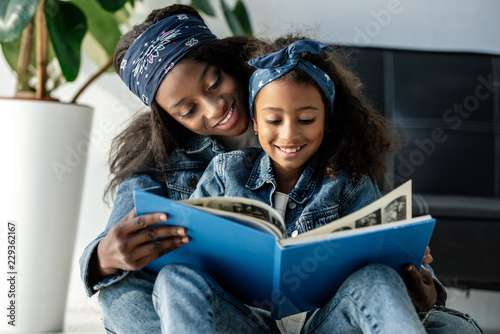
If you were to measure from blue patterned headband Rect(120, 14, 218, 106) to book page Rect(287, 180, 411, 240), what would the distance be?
58cm

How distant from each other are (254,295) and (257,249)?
0.18 m

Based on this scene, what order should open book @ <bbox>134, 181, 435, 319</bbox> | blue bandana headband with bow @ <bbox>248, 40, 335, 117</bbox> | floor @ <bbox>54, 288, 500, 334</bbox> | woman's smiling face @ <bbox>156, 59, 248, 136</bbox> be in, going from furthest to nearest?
1. floor @ <bbox>54, 288, 500, 334</bbox>
2. woman's smiling face @ <bbox>156, 59, 248, 136</bbox>
3. blue bandana headband with bow @ <bbox>248, 40, 335, 117</bbox>
4. open book @ <bbox>134, 181, 435, 319</bbox>

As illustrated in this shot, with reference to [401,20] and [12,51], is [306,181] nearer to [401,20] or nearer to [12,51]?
[12,51]

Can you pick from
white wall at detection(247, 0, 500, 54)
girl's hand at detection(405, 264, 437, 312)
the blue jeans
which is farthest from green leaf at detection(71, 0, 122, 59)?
girl's hand at detection(405, 264, 437, 312)

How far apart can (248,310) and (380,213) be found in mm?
302

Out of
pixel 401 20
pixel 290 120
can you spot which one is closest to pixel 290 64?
pixel 290 120

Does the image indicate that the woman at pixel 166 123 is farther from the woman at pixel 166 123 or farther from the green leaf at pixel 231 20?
the green leaf at pixel 231 20

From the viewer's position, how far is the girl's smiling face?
3.81 ft

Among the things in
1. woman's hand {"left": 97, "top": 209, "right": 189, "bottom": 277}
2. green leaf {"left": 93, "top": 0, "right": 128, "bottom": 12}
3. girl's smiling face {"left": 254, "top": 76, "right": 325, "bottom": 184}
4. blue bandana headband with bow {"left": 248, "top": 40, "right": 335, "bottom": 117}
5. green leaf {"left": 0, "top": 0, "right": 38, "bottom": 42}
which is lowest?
woman's hand {"left": 97, "top": 209, "right": 189, "bottom": 277}

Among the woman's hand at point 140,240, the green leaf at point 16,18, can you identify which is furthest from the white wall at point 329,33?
the woman's hand at point 140,240

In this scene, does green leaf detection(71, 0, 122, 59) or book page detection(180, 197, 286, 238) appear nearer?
book page detection(180, 197, 286, 238)

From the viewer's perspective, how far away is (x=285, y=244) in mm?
861

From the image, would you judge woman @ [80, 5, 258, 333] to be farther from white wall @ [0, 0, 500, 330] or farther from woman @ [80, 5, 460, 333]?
white wall @ [0, 0, 500, 330]

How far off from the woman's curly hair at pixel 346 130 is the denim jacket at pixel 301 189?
0.09 ft
